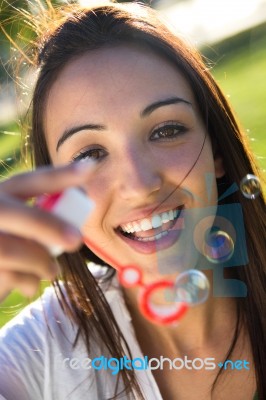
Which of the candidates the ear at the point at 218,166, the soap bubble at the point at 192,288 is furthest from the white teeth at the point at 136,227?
the ear at the point at 218,166

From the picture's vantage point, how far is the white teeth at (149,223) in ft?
4.94

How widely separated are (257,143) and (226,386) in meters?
2.91

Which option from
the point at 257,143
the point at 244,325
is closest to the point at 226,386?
the point at 244,325

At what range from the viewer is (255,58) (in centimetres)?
702

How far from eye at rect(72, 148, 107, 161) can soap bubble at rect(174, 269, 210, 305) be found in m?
0.32

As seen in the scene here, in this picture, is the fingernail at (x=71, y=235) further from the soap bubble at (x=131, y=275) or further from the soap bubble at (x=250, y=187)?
the soap bubble at (x=250, y=187)

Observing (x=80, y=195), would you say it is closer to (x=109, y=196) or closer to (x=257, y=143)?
(x=109, y=196)

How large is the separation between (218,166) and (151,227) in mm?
268

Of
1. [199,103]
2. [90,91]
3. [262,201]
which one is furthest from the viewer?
[262,201]

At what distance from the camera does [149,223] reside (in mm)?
1511

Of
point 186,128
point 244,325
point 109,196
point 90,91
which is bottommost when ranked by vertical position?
point 244,325

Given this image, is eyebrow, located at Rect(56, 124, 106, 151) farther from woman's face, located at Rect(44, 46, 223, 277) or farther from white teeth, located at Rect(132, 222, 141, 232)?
white teeth, located at Rect(132, 222, 141, 232)

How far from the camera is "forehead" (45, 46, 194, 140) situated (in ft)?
4.83

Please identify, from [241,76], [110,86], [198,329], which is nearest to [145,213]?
[110,86]
